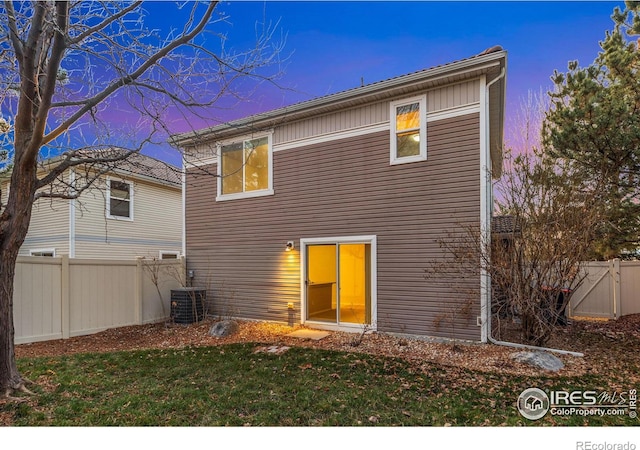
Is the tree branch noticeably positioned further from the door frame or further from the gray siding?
the door frame

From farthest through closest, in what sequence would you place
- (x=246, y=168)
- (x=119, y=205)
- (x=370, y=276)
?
(x=119, y=205) < (x=246, y=168) < (x=370, y=276)

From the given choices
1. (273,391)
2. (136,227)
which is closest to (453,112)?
(273,391)

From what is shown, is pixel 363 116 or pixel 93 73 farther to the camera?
pixel 363 116

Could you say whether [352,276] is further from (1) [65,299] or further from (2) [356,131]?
(1) [65,299]

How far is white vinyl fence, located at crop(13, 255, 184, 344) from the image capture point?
21.9 ft

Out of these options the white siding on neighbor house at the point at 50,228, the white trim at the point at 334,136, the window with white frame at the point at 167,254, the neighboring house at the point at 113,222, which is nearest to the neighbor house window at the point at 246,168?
the white trim at the point at 334,136

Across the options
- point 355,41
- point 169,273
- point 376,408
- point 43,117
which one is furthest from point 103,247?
point 376,408

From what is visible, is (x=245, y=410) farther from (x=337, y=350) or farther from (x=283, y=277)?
(x=283, y=277)

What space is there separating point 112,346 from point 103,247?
731 centimetres

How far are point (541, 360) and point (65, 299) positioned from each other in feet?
28.4

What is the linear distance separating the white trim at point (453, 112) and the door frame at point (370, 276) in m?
2.60

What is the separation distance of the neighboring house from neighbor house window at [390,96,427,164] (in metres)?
6.99

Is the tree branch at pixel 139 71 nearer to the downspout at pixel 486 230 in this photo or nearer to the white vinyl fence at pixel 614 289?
the downspout at pixel 486 230

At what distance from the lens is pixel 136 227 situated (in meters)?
13.8
